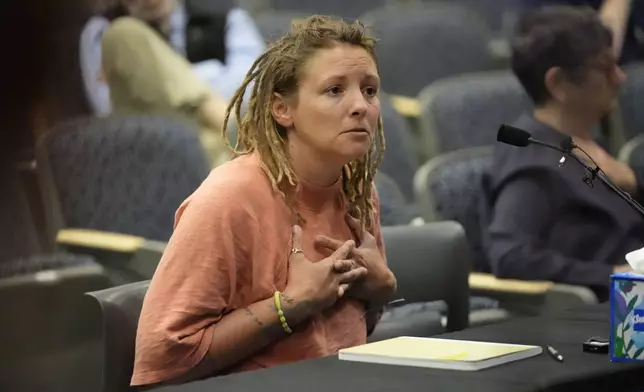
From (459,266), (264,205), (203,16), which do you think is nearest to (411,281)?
(459,266)

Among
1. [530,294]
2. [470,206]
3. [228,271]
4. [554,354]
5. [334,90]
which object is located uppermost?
[334,90]

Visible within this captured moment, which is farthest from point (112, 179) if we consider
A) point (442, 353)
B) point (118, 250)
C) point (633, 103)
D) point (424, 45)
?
point (633, 103)

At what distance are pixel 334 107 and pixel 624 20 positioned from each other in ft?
8.21

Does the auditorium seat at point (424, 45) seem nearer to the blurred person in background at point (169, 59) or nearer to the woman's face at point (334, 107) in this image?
the blurred person in background at point (169, 59)

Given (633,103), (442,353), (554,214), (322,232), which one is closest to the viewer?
(442,353)

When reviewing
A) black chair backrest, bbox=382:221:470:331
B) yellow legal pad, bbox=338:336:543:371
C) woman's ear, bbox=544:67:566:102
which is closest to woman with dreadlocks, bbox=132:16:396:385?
yellow legal pad, bbox=338:336:543:371

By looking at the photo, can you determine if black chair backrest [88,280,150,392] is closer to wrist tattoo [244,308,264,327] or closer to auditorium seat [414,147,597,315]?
wrist tattoo [244,308,264,327]

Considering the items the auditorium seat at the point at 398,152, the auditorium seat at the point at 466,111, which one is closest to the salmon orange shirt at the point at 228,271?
the auditorium seat at the point at 398,152

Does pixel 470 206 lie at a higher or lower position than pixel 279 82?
lower

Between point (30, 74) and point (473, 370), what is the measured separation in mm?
1784

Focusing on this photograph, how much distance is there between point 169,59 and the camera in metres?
3.26

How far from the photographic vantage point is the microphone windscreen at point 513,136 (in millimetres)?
1677

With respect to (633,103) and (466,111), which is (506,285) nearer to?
(466,111)

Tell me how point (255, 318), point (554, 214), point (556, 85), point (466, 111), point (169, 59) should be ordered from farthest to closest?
point (466, 111) → point (169, 59) → point (556, 85) → point (554, 214) → point (255, 318)
